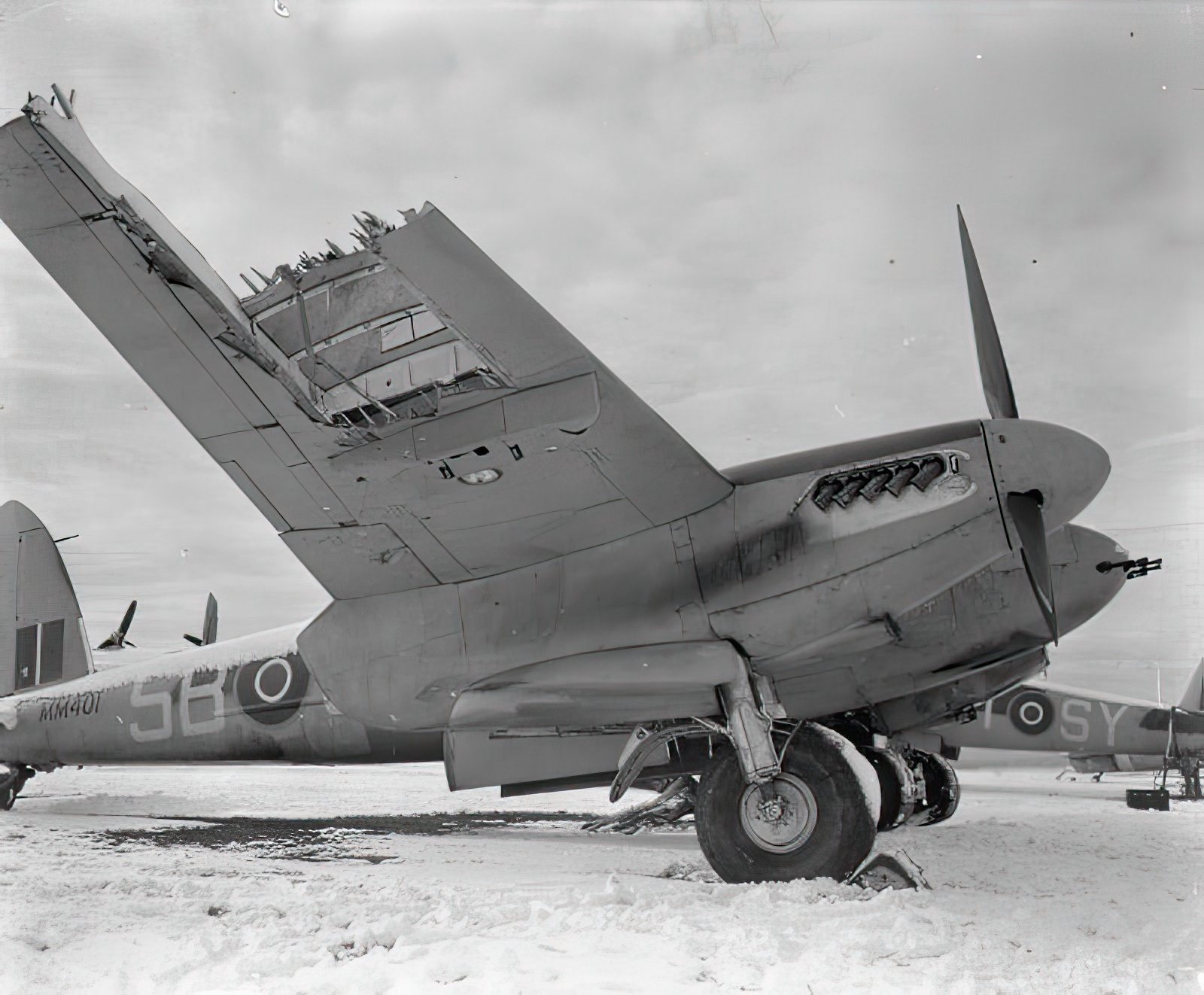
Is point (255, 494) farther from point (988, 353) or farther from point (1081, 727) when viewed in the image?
point (1081, 727)

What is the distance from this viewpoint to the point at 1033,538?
5180mm

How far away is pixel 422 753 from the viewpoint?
30.0 ft

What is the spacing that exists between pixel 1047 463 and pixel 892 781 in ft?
13.5

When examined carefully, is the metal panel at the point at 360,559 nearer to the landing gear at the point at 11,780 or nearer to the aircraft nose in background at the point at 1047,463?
the aircraft nose in background at the point at 1047,463

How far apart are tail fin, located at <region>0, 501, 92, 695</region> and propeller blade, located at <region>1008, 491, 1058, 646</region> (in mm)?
10686

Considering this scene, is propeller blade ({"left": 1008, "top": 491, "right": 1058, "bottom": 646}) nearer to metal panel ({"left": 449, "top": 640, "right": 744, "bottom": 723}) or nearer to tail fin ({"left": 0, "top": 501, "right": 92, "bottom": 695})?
metal panel ({"left": 449, "top": 640, "right": 744, "bottom": 723})

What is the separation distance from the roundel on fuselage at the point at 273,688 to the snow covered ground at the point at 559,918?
1.12m

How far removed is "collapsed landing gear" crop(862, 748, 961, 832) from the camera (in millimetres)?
8253

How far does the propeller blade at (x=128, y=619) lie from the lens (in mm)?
13555

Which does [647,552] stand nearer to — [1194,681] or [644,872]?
[644,872]

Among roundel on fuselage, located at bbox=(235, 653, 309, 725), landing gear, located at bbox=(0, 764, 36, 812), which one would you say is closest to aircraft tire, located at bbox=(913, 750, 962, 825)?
roundel on fuselage, located at bbox=(235, 653, 309, 725)

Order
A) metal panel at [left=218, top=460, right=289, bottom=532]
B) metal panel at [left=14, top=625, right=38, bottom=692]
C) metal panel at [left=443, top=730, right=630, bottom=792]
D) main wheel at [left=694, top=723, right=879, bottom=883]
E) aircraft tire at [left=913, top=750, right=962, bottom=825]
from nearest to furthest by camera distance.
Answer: main wheel at [left=694, top=723, right=879, bottom=883]
metal panel at [left=218, top=460, right=289, bottom=532]
metal panel at [left=443, top=730, right=630, bottom=792]
aircraft tire at [left=913, top=750, right=962, bottom=825]
metal panel at [left=14, top=625, right=38, bottom=692]

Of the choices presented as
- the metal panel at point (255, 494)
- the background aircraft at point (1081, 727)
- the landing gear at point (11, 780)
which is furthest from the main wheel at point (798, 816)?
the landing gear at point (11, 780)

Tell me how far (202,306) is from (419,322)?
110cm
